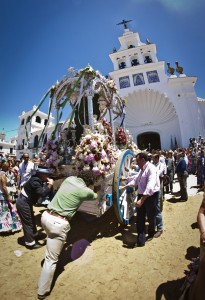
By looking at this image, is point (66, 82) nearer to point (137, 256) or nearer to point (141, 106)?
point (137, 256)

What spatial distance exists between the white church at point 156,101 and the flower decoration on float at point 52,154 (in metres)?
15.7

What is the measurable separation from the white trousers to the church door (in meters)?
17.9

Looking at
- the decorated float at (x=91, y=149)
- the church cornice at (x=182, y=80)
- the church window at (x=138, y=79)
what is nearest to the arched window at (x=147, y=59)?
the church window at (x=138, y=79)

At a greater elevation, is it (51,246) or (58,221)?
(58,221)

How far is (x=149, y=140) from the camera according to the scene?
65.6 ft

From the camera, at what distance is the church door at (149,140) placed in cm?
1955

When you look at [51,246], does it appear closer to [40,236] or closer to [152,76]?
[40,236]

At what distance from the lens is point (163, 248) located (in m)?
3.08

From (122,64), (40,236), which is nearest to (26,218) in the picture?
(40,236)

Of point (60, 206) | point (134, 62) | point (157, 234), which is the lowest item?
point (157, 234)

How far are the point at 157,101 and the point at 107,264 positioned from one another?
1871cm

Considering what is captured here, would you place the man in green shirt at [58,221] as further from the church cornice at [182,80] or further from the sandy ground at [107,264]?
the church cornice at [182,80]

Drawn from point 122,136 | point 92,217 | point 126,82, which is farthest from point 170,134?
point 92,217

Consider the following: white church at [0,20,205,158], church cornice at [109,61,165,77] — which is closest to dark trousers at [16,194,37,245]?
white church at [0,20,205,158]
